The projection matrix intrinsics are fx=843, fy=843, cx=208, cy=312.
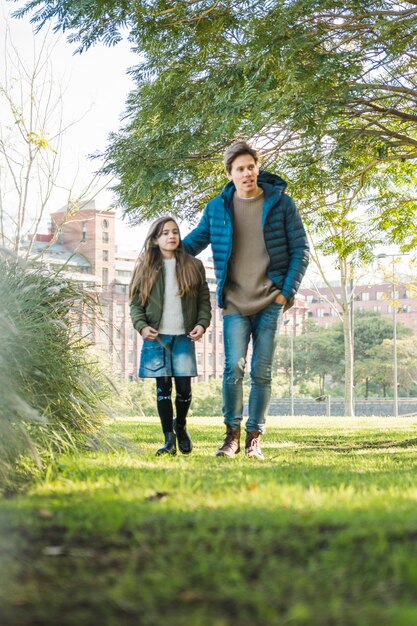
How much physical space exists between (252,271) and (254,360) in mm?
630

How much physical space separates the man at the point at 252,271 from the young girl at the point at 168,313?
0.22 meters

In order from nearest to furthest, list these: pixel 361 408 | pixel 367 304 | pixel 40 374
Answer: pixel 40 374 → pixel 361 408 → pixel 367 304

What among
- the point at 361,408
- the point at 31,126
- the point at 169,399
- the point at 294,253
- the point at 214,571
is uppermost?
the point at 31,126

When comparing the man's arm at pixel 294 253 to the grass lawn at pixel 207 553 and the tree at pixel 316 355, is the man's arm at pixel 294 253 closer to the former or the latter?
the grass lawn at pixel 207 553

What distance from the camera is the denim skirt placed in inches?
233

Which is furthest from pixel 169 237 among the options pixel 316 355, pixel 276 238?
pixel 316 355

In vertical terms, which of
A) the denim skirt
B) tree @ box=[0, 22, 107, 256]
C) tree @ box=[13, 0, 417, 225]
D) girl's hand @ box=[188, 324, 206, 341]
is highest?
tree @ box=[0, 22, 107, 256]

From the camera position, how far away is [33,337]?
4961 millimetres

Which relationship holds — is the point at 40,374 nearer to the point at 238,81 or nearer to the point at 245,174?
the point at 245,174

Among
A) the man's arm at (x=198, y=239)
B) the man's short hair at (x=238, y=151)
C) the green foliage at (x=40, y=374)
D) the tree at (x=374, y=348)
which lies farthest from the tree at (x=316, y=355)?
the green foliage at (x=40, y=374)

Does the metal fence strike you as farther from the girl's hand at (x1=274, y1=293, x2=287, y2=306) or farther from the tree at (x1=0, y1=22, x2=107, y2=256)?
the girl's hand at (x1=274, y1=293, x2=287, y2=306)

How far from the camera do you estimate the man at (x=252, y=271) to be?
19.1ft

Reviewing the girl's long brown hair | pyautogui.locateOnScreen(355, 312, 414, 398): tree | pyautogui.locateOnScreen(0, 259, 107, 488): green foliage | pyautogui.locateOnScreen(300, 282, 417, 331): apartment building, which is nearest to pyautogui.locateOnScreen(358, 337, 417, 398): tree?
pyautogui.locateOnScreen(355, 312, 414, 398): tree

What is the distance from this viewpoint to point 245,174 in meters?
5.78
